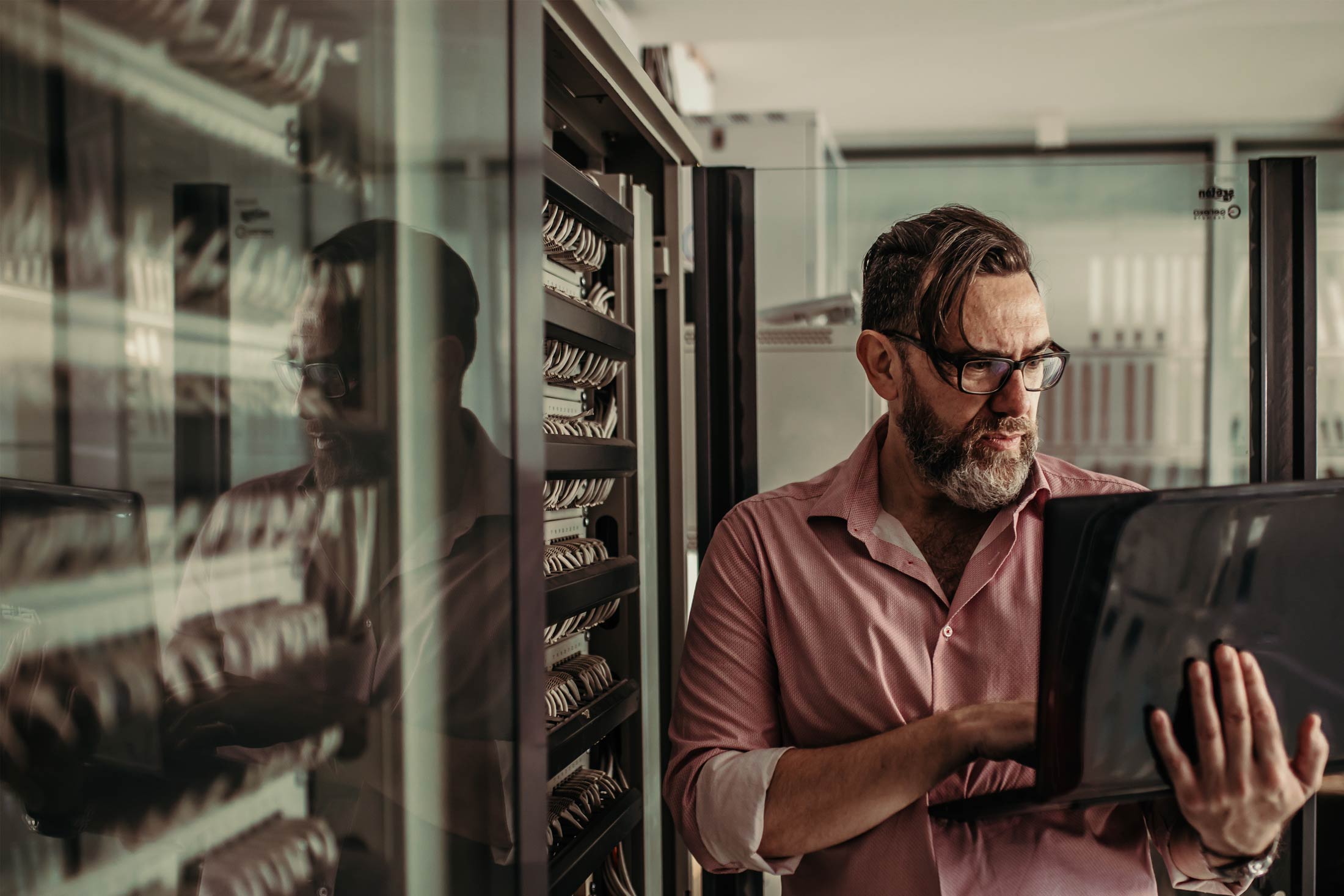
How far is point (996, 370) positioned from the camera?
50.9 inches

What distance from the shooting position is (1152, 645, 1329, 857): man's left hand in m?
0.88

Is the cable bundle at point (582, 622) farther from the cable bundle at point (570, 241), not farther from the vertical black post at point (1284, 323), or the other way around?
the vertical black post at point (1284, 323)

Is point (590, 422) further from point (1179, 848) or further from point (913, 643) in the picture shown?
point (1179, 848)

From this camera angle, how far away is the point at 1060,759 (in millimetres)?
871

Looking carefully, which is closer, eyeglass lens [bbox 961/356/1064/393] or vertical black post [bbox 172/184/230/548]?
vertical black post [bbox 172/184/230/548]

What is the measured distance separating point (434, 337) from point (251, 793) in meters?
0.39

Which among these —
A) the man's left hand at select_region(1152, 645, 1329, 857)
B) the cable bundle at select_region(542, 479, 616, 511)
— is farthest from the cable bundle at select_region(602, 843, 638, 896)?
the man's left hand at select_region(1152, 645, 1329, 857)

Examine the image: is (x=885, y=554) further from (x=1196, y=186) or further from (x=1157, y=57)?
(x=1157, y=57)

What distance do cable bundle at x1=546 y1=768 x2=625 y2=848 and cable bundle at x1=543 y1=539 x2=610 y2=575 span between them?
0.32m

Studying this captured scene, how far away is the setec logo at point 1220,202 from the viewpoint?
1.61 meters

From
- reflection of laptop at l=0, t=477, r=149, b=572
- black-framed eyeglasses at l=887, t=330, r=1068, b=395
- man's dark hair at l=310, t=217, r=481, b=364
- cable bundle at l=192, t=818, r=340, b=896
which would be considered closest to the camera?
reflection of laptop at l=0, t=477, r=149, b=572

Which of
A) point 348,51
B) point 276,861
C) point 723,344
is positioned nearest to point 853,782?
point 276,861

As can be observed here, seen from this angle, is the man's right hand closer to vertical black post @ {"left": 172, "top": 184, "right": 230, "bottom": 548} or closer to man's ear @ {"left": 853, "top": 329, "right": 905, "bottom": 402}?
man's ear @ {"left": 853, "top": 329, "right": 905, "bottom": 402}

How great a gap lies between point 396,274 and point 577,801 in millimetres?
859
